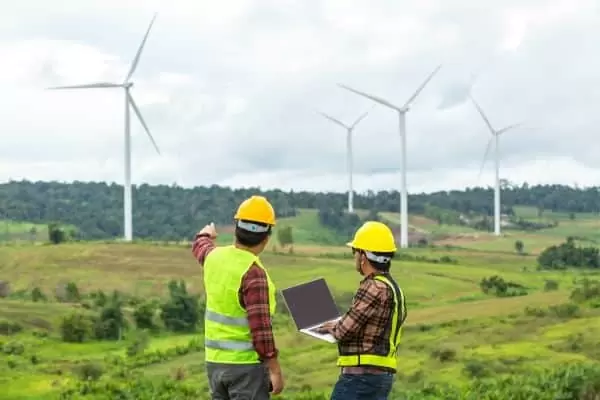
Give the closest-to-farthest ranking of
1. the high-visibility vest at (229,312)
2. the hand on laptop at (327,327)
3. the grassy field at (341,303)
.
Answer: the high-visibility vest at (229,312)
the hand on laptop at (327,327)
the grassy field at (341,303)

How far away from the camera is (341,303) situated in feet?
204

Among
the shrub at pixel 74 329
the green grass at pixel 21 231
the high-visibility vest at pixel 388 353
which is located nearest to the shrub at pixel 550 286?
the shrub at pixel 74 329

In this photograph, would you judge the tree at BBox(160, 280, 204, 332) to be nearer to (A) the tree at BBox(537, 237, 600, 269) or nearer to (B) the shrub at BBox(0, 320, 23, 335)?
(B) the shrub at BBox(0, 320, 23, 335)

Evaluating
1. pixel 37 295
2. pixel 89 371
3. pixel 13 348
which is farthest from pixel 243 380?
pixel 37 295

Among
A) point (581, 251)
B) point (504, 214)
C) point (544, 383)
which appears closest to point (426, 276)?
point (581, 251)

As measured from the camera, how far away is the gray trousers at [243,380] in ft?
24.4

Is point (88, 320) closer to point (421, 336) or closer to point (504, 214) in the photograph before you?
point (421, 336)

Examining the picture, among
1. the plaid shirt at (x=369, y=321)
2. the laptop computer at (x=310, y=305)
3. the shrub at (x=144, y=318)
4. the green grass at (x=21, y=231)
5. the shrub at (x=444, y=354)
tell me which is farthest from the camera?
the green grass at (x=21, y=231)

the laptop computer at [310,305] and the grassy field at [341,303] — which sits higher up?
the laptop computer at [310,305]

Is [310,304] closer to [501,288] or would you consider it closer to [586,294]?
[586,294]

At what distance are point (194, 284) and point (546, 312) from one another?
114ft

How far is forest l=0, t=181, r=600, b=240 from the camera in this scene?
144 meters

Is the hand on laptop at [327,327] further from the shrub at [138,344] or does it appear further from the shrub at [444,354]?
the shrub at [138,344]

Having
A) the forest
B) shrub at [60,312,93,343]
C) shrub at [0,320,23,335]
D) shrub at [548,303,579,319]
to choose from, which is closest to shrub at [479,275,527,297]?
shrub at [548,303,579,319]
